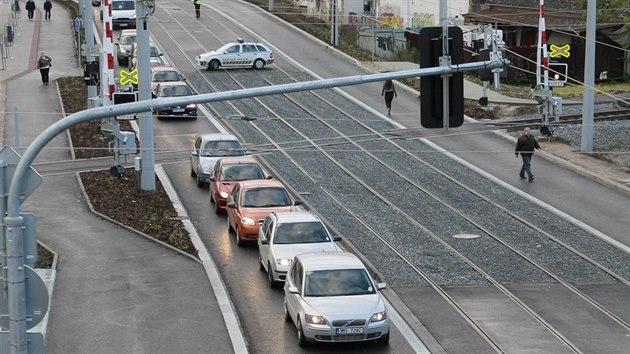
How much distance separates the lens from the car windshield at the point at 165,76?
50544 millimetres

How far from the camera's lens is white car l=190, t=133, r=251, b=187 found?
35.3m

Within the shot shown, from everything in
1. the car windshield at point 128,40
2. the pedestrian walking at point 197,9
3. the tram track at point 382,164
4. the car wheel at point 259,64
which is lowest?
the tram track at point 382,164

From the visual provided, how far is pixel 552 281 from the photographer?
25.1 meters

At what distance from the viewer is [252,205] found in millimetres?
28938

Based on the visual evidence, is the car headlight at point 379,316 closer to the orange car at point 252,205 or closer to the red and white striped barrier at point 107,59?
the orange car at point 252,205

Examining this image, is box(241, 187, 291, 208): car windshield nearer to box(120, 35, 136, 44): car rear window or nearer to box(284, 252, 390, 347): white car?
box(284, 252, 390, 347): white car

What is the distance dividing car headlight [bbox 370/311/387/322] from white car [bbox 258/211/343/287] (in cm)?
439

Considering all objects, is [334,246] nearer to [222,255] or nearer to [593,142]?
[222,255]

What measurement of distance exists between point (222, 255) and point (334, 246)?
11.3 ft

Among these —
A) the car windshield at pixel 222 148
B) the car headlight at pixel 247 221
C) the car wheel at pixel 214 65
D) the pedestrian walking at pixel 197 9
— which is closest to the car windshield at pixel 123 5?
the pedestrian walking at pixel 197 9

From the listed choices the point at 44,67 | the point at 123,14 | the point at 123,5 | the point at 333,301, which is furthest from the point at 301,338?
the point at 123,5

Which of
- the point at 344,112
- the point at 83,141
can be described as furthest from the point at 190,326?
the point at 344,112

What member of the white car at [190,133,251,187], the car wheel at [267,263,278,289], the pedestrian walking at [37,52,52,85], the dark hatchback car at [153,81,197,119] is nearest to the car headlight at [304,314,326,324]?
the car wheel at [267,263,278,289]

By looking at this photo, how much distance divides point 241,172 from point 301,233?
24.8 ft
